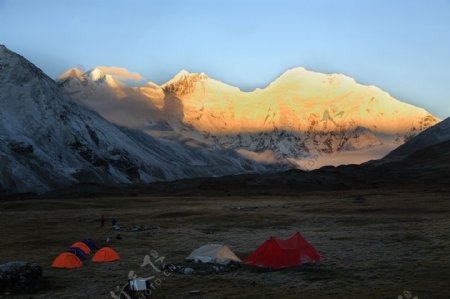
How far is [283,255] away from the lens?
29188 millimetres

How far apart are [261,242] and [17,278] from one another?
64.0ft

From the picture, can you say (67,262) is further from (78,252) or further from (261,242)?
(261,242)

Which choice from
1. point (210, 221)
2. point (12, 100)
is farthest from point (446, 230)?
point (12, 100)

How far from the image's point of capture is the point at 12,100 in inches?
7116

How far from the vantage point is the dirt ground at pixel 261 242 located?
23672 mm

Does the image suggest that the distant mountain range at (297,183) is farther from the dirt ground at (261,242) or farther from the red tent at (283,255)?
the red tent at (283,255)

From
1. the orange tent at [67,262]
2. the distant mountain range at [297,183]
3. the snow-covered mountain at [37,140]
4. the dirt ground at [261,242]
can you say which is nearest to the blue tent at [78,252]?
the dirt ground at [261,242]

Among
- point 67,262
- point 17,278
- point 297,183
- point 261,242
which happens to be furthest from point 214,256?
point 297,183

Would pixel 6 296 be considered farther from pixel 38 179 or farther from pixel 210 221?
pixel 38 179

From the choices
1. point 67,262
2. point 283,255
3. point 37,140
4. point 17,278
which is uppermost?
point 37,140

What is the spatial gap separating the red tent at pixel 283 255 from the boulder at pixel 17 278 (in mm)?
11870

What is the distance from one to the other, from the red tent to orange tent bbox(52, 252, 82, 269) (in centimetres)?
1037

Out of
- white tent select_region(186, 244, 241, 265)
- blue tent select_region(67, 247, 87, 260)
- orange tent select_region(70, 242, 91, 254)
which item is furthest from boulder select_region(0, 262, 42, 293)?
orange tent select_region(70, 242, 91, 254)

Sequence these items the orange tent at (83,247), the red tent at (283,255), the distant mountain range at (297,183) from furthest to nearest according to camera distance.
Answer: the distant mountain range at (297,183)
the orange tent at (83,247)
the red tent at (283,255)
